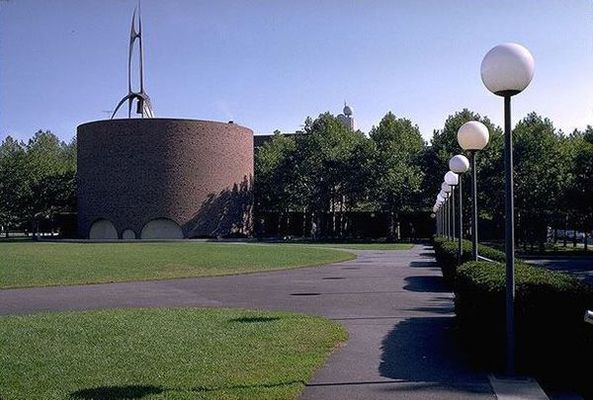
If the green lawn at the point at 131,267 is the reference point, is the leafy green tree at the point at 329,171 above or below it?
above

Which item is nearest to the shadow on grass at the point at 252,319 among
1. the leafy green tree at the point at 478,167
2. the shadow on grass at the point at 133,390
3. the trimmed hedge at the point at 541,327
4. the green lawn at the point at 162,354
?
the green lawn at the point at 162,354

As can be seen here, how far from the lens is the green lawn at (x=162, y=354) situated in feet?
21.0

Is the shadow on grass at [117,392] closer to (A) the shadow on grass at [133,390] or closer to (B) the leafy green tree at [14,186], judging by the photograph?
(A) the shadow on grass at [133,390]

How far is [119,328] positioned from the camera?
10266 millimetres

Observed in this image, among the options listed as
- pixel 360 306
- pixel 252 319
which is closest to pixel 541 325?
pixel 252 319

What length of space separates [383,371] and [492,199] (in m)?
47.4

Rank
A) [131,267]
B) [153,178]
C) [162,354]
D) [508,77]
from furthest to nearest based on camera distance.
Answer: [153,178] → [131,267] → [162,354] → [508,77]

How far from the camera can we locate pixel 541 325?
6914mm

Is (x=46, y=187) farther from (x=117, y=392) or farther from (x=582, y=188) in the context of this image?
(x=117, y=392)

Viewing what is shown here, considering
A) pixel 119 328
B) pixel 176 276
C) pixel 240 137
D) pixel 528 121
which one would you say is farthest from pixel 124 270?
pixel 528 121

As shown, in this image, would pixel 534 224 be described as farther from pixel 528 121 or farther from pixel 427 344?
pixel 427 344

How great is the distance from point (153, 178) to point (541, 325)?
5578cm

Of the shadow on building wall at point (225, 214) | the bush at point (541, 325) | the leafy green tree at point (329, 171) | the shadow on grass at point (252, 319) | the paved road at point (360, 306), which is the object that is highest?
the leafy green tree at point (329, 171)

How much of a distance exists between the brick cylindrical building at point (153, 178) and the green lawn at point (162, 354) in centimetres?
4942
